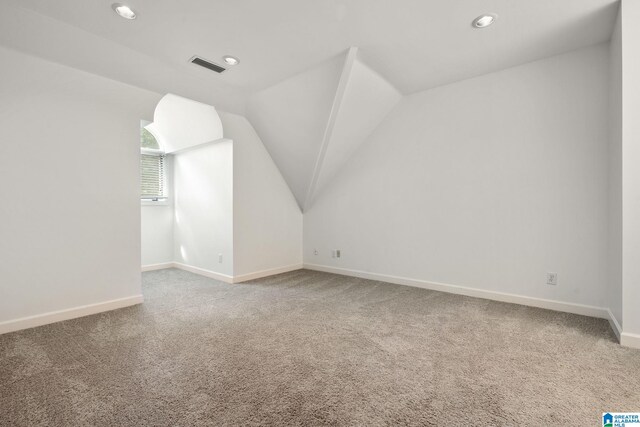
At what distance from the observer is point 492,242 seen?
3.43 metres

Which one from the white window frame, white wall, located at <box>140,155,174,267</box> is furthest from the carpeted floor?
the white window frame

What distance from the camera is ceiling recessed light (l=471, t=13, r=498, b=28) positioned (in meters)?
2.47

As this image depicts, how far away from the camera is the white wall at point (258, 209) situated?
14.0 feet

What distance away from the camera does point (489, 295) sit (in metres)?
3.44

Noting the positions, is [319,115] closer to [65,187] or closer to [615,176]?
[65,187]

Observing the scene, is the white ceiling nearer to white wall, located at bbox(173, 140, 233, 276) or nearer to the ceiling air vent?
the ceiling air vent

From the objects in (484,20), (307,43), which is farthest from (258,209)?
(484,20)

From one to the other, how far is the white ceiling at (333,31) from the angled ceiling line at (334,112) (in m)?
0.11

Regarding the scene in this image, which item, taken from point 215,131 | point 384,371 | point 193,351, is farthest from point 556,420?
point 215,131

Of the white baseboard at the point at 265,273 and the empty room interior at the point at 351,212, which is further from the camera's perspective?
the white baseboard at the point at 265,273

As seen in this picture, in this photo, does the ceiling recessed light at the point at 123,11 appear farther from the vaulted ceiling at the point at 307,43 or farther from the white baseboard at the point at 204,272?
the white baseboard at the point at 204,272

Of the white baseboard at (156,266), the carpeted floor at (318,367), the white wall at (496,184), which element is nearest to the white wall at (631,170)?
the carpeted floor at (318,367)

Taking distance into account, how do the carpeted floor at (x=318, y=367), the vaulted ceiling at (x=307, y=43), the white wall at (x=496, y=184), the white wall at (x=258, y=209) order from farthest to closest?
1. the white wall at (x=258, y=209)
2. the white wall at (x=496, y=184)
3. the vaulted ceiling at (x=307, y=43)
4. the carpeted floor at (x=318, y=367)

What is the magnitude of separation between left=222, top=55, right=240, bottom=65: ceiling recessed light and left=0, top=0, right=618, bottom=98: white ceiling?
7 centimetres
